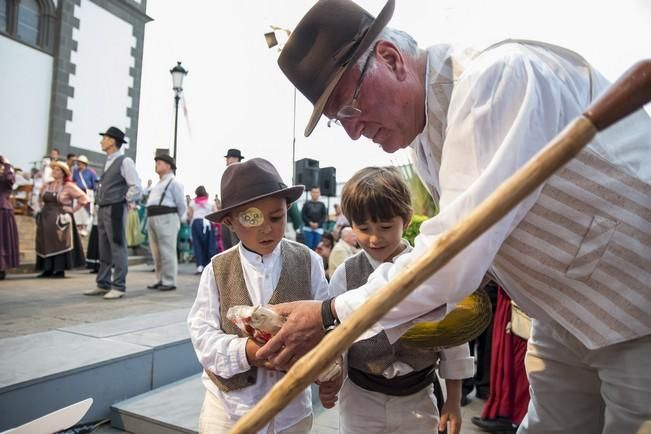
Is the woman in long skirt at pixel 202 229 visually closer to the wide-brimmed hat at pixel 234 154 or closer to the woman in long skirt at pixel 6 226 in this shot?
the wide-brimmed hat at pixel 234 154

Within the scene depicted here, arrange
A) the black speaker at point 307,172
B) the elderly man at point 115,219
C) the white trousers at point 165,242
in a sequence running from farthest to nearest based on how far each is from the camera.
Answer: the black speaker at point 307,172
the white trousers at point 165,242
the elderly man at point 115,219

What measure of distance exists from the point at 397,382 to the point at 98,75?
682 inches

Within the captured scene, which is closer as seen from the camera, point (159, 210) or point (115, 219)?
point (115, 219)

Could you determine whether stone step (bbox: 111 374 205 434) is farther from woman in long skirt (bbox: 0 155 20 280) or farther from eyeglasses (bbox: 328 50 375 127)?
woman in long skirt (bbox: 0 155 20 280)

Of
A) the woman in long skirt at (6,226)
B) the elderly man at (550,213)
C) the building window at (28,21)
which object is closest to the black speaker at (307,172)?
the building window at (28,21)

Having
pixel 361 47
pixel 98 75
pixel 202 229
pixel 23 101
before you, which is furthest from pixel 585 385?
pixel 98 75

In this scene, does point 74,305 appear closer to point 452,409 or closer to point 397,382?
point 397,382

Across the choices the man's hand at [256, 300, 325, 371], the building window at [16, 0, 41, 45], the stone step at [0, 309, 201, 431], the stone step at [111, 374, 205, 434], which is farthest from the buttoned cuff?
the building window at [16, 0, 41, 45]

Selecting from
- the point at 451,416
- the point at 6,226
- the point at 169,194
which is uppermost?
the point at 169,194

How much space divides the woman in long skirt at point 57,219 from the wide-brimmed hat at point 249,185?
5.65 m

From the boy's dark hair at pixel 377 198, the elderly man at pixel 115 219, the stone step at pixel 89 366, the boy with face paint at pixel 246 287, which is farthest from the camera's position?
the elderly man at pixel 115 219

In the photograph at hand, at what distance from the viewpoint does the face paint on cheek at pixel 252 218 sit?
1.60 meters

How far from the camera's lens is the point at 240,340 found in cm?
146

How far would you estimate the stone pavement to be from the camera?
277 cm
